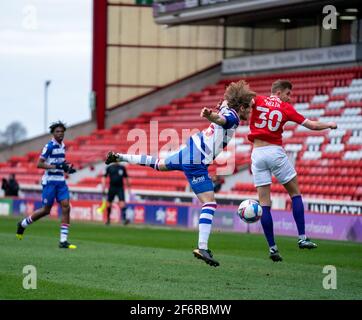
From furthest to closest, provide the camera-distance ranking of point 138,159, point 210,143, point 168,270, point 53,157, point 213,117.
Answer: point 53,157, point 138,159, point 168,270, point 210,143, point 213,117

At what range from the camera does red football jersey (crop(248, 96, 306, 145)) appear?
1402 centimetres

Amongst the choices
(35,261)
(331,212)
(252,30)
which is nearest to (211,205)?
(35,261)

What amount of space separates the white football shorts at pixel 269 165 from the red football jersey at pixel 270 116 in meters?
0.24

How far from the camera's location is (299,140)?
3309cm

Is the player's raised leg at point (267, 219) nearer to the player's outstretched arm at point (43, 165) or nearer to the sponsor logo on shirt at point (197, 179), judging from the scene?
the sponsor logo on shirt at point (197, 179)

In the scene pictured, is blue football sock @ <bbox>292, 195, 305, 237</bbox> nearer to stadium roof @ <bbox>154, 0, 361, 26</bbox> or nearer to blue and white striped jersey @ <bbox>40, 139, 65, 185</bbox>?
blue and white striped jersey @ <bbox>40, 139, 65, 185</bbox>

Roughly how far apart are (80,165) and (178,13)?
301 inches

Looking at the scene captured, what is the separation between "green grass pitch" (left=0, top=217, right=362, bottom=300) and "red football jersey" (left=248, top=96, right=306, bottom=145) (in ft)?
6.51

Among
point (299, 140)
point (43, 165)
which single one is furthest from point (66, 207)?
point (299, 140)

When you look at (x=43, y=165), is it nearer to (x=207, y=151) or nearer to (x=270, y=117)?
(x=270, y=117)

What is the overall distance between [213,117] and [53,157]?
6080mm

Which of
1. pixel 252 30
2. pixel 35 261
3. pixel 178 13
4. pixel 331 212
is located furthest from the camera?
pixel 252 30

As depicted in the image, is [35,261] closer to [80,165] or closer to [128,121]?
[80,165]

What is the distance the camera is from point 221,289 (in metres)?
11.2
